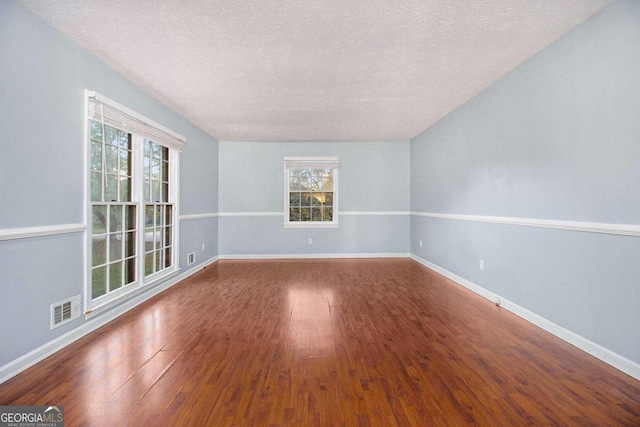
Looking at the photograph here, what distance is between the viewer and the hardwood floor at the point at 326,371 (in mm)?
1688

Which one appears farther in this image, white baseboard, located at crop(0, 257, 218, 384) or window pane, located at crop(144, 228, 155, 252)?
window pane, located at crop(144, 228, 155, 252)

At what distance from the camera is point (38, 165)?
91.6 inches

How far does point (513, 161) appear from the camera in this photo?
3312 millimetres

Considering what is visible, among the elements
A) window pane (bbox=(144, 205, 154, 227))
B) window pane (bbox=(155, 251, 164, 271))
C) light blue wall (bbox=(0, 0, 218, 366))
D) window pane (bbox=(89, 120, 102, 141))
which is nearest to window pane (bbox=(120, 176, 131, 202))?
window pane (bbox=(144, 205, 154, 227))

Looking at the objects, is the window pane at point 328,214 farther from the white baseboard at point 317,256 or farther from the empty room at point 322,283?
the empty room at point 322,283

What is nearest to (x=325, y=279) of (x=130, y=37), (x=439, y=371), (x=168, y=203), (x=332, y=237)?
(x=332, y=237)

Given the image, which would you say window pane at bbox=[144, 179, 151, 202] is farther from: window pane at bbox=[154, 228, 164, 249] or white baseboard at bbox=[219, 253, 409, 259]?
white baseboard at bbox=[219, 253, 409, 259]

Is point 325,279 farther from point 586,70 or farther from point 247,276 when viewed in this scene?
point 586,70

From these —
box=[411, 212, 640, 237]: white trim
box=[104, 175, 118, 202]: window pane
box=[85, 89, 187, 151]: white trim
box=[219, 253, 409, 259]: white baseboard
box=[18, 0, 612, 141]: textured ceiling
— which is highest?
box=[18, 0, 612, 141]: textured ceiling

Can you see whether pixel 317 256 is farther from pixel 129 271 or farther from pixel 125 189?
pixel 125 189

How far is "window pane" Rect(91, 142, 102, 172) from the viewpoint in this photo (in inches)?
117

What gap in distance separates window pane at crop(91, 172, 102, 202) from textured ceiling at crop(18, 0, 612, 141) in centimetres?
109

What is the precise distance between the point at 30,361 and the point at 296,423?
1.98m

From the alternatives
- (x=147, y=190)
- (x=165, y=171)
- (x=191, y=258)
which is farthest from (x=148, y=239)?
(x=191, y=258)
